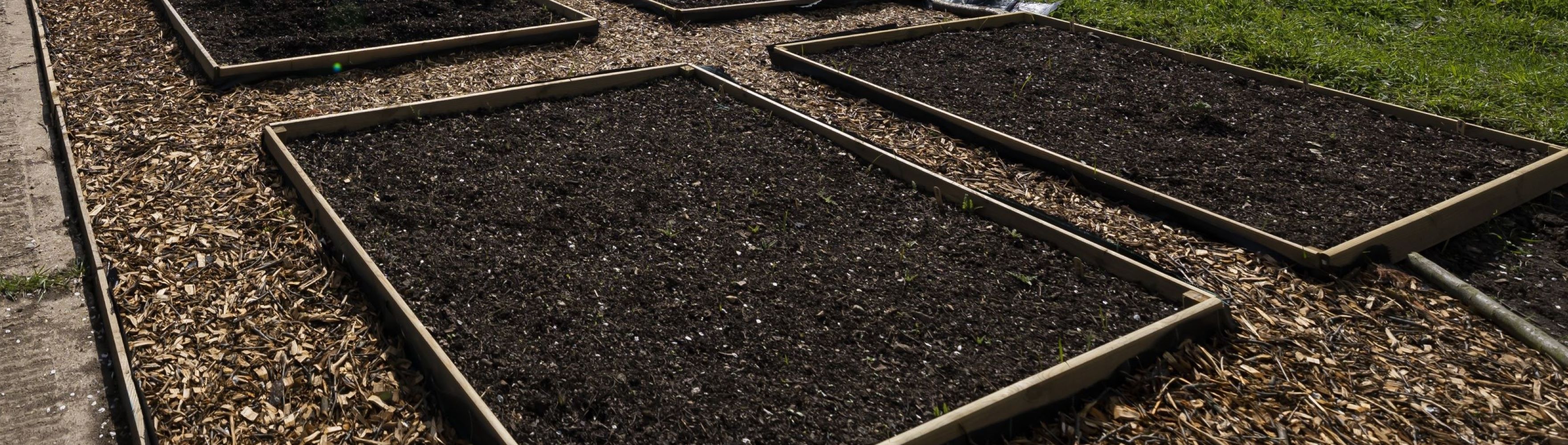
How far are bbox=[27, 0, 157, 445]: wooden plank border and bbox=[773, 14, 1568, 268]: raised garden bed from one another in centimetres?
347

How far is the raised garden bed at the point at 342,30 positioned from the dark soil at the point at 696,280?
0.98 metres

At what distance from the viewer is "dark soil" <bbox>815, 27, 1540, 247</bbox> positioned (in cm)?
429

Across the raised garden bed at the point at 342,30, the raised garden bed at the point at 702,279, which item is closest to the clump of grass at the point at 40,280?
the raised garden bed at the point at 702,279

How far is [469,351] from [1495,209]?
4.17 metres

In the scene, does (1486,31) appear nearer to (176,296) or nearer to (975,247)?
(975,247)

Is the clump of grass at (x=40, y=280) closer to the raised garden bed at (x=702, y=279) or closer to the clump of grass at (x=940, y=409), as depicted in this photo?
the raised garden bed at (x=702, y=279)

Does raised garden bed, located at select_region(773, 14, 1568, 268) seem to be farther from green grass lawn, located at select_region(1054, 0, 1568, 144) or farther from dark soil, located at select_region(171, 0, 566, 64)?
dark soil, located at select_region(171, 0, 566, 64)

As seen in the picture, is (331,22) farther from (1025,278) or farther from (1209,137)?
(1209,137)

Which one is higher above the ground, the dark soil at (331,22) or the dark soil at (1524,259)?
the dark soil at (1524,259)

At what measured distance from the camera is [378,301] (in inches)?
134

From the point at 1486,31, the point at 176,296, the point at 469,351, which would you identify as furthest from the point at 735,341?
the point at 1486,31

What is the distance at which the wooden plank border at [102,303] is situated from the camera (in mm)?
2936

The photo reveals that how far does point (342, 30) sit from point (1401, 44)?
20.9 ft

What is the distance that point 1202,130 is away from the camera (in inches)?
197
